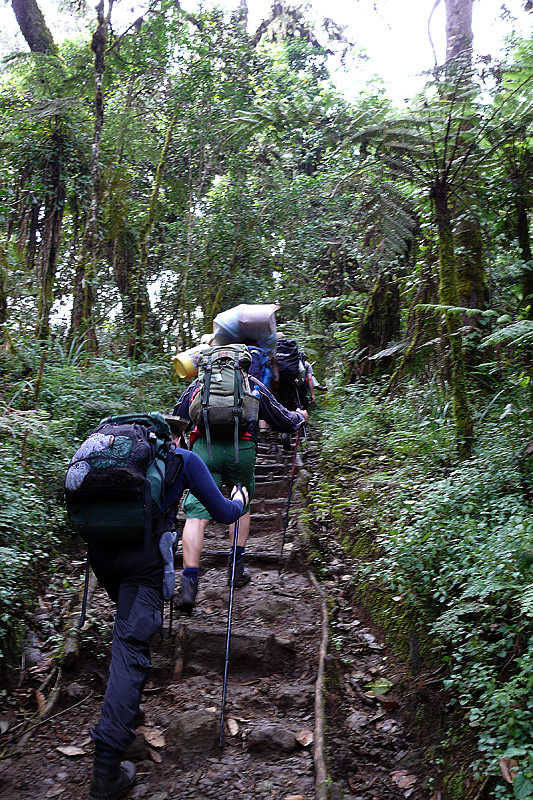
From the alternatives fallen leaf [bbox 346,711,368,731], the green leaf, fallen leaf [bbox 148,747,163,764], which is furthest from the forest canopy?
fallen leaf [bbox 148,747,163,764]

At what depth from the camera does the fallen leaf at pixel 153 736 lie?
144 inches

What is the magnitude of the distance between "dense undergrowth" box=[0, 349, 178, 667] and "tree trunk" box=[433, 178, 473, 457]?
3.64 metres

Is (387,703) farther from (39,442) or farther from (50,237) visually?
(50,237)

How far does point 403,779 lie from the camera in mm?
3332

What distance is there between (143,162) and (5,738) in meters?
12.6

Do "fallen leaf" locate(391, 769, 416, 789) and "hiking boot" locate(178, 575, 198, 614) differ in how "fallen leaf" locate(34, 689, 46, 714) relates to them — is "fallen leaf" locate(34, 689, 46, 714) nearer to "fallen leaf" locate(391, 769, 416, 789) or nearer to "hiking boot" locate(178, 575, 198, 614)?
"hiking boot" locate(178, 575, 198, 614)

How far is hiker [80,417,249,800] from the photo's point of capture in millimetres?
2980

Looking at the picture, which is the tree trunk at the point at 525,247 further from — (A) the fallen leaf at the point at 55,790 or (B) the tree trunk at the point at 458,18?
(A) the fallen leaf at the point at 55,790

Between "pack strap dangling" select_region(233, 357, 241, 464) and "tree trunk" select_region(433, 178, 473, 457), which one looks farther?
"tree trunk" select_region(433, 178, 473, 457)

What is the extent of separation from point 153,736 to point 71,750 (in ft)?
1.54

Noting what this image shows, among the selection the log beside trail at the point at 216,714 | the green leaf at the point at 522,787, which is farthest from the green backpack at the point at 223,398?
the green leaf at the point at 522,787

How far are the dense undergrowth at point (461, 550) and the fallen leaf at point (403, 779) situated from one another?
0.44 m

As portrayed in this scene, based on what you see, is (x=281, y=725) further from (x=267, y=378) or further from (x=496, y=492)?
(x=267, y=378)

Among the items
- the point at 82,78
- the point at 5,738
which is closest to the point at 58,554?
the point at 5,738
